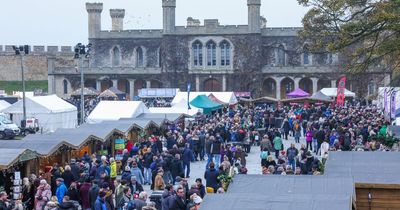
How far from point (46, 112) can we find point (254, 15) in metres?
31.2

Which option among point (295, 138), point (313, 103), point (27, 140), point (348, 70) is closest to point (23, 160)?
point (27, 140)

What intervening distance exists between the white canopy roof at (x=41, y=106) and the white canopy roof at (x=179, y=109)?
14.0 feet

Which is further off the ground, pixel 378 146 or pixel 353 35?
pixel 353 35

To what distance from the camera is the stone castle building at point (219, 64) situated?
64.2 metres

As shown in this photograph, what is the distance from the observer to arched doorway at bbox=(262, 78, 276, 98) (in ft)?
213

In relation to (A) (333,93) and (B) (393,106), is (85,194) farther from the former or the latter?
(A) (333,93)

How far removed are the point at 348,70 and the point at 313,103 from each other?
21.5 metres

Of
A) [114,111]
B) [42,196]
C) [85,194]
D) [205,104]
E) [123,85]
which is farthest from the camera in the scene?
[123,85]

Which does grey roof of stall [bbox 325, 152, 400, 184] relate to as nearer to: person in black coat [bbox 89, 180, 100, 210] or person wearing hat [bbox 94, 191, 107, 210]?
person wearing hat [bbox 94, 191, 107, 210]

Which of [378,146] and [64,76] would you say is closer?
[378,146]

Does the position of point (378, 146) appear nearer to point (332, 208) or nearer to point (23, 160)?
point (23, 160)

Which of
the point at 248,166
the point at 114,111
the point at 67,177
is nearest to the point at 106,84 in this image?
the point at 114,111

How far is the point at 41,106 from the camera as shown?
3662 cm

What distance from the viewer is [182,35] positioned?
65750mm
